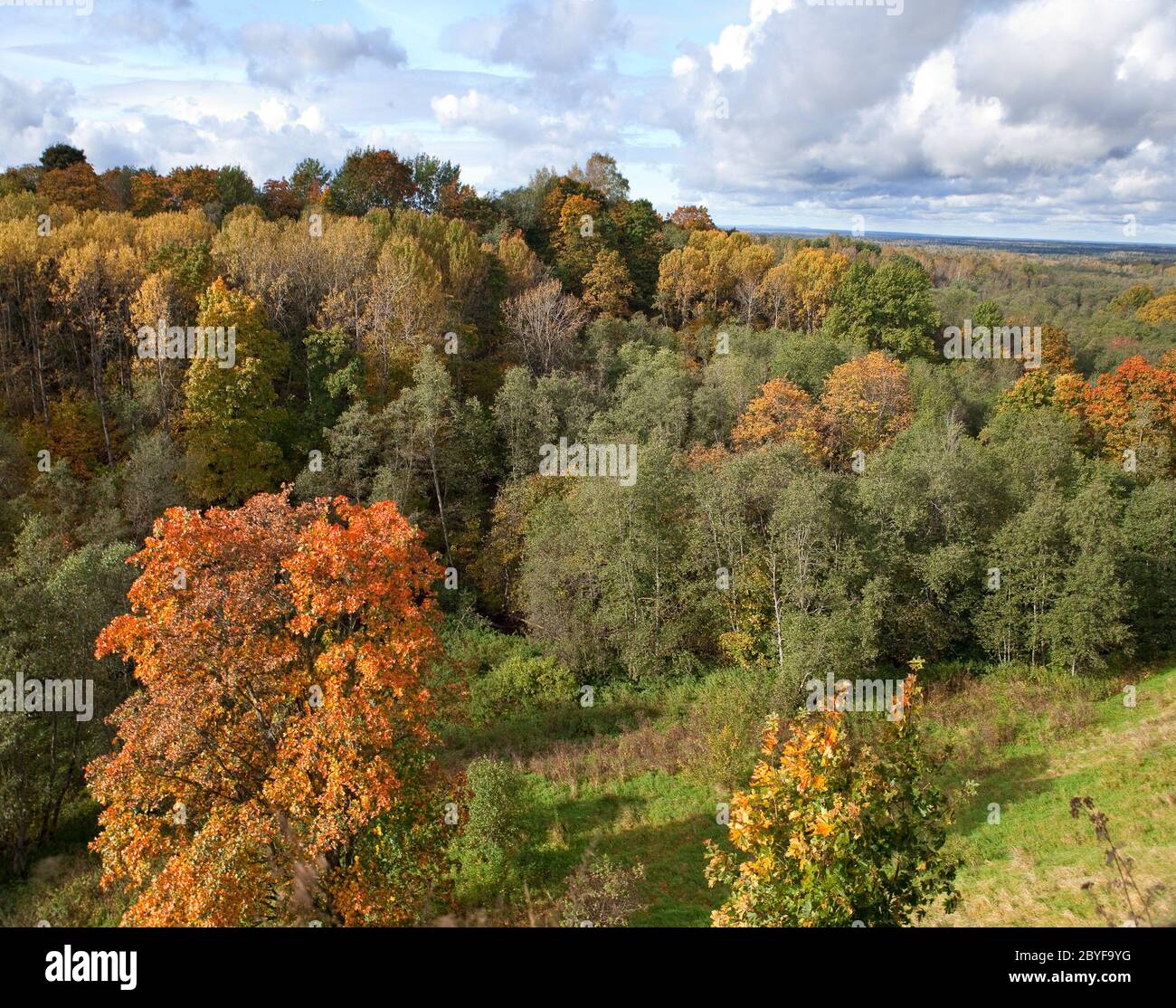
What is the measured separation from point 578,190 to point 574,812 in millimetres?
52752

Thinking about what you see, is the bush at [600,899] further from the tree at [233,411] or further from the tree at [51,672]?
the tree at [233,411]

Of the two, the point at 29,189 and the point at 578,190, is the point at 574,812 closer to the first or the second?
the point at 29,189

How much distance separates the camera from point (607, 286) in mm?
50000

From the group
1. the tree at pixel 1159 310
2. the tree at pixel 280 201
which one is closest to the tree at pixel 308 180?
the tree at pixel 280 201

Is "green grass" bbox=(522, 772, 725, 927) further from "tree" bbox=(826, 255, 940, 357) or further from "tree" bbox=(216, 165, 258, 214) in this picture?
"tree" bbox=(216, 165, 258, 214)

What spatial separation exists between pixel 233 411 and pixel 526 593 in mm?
14295

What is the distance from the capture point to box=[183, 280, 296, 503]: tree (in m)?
30.3

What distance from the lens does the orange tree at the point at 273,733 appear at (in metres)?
10.3

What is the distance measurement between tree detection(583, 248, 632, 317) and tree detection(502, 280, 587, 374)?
25.0 ft

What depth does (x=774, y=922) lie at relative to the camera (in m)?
6.54

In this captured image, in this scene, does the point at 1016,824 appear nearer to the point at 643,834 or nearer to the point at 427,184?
the point at 643,834

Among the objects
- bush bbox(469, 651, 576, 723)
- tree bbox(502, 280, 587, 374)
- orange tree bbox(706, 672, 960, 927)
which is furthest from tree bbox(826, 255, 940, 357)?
orange tree bbox(706, 672, 960, 927)

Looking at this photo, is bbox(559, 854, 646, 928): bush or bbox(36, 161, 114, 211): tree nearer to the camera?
bbox(559, 854, 646, 928): bush

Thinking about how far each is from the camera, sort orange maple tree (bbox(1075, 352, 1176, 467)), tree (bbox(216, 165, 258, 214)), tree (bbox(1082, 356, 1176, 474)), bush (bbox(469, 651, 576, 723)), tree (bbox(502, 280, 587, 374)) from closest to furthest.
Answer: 1. bush (bbox(469, 651, 576, 723))
2. tree (bbox(502, 280, 587, 374))
3. tree (bbox(1082, 356, 1176, 474))
4. orange maple tree (bbox(1075, 352, 1176, 467))
5. tree (bbox(216, 165, 258, 214))
